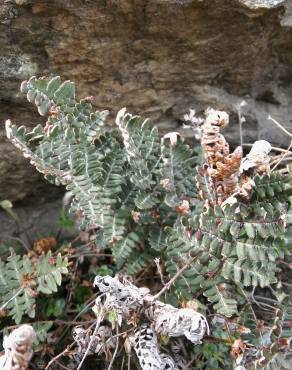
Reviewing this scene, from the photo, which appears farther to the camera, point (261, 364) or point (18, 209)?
point (18, 209)

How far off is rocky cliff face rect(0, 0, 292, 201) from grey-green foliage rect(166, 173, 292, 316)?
1.99 feet

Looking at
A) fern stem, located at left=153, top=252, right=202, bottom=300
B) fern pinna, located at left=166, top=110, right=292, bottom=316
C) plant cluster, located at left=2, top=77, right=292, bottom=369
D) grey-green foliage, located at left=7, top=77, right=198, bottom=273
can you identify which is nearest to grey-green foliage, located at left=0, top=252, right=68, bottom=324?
plant cluster, located at left=2, top=77, right=292, bottom=369

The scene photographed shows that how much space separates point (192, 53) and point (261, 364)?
3.38 ft

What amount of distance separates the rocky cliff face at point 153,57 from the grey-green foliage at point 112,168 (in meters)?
0.18

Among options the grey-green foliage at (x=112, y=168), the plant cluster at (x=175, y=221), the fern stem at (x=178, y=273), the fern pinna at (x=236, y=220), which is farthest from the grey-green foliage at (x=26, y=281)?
the fern pinna at (x=236, y=220)

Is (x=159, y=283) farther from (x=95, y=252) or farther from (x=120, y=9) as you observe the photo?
(x=120, y=9)

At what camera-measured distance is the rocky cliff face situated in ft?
5.88

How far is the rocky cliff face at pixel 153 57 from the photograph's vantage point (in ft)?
5.88

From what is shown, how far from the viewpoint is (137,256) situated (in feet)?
6.12

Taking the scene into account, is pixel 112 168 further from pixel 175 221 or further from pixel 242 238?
pixel 242 238

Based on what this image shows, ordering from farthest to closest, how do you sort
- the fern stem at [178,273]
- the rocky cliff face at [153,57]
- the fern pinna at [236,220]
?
1. the rocky cliff face at [153,57]
2. the fern stem at [178,273]
3. the fern pinna at [236,220]

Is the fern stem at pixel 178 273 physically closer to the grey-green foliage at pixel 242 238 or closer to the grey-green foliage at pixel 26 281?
the grey-green foliage at pixel 242 238

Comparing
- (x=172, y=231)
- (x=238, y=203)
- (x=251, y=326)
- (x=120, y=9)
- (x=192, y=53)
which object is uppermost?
(x=120, y=9)

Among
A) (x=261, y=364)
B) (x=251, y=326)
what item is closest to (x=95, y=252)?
(x=251, y=326)
